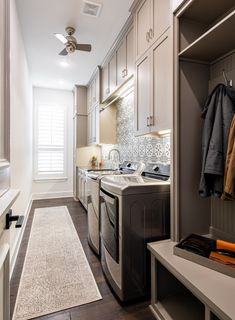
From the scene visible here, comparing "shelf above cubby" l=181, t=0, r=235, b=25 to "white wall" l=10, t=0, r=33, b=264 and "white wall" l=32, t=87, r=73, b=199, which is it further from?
"white wall" l=32, t=87, r=73, b=199

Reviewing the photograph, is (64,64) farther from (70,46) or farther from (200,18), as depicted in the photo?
(200,18)

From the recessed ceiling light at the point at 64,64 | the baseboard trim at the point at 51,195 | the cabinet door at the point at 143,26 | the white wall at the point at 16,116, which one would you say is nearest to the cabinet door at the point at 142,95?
the cabinet door at the point at 143,26

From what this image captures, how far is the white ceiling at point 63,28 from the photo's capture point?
230 cm

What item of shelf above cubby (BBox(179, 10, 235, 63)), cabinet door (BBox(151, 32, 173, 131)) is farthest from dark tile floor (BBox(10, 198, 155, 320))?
shelf above cubby (BBox(179, 10, 235, 63))

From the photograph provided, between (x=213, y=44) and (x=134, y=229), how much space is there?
145cm

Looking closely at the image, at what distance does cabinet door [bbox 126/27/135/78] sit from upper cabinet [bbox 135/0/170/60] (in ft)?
0.67

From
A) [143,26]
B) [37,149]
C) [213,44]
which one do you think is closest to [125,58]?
[143,26]

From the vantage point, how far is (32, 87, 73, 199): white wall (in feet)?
17.0

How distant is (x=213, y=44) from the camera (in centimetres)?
A: 132

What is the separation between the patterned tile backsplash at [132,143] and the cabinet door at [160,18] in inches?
40.8

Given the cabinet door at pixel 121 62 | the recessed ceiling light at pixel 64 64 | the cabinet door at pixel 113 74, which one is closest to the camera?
the cabinet door at pixel 121 62

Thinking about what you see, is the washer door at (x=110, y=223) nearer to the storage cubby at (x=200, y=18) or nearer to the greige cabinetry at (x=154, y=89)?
the greige cabinetry at (x=154, y=89)

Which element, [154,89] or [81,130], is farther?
[81,130]

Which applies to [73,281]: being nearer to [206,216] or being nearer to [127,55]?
[206,216]
